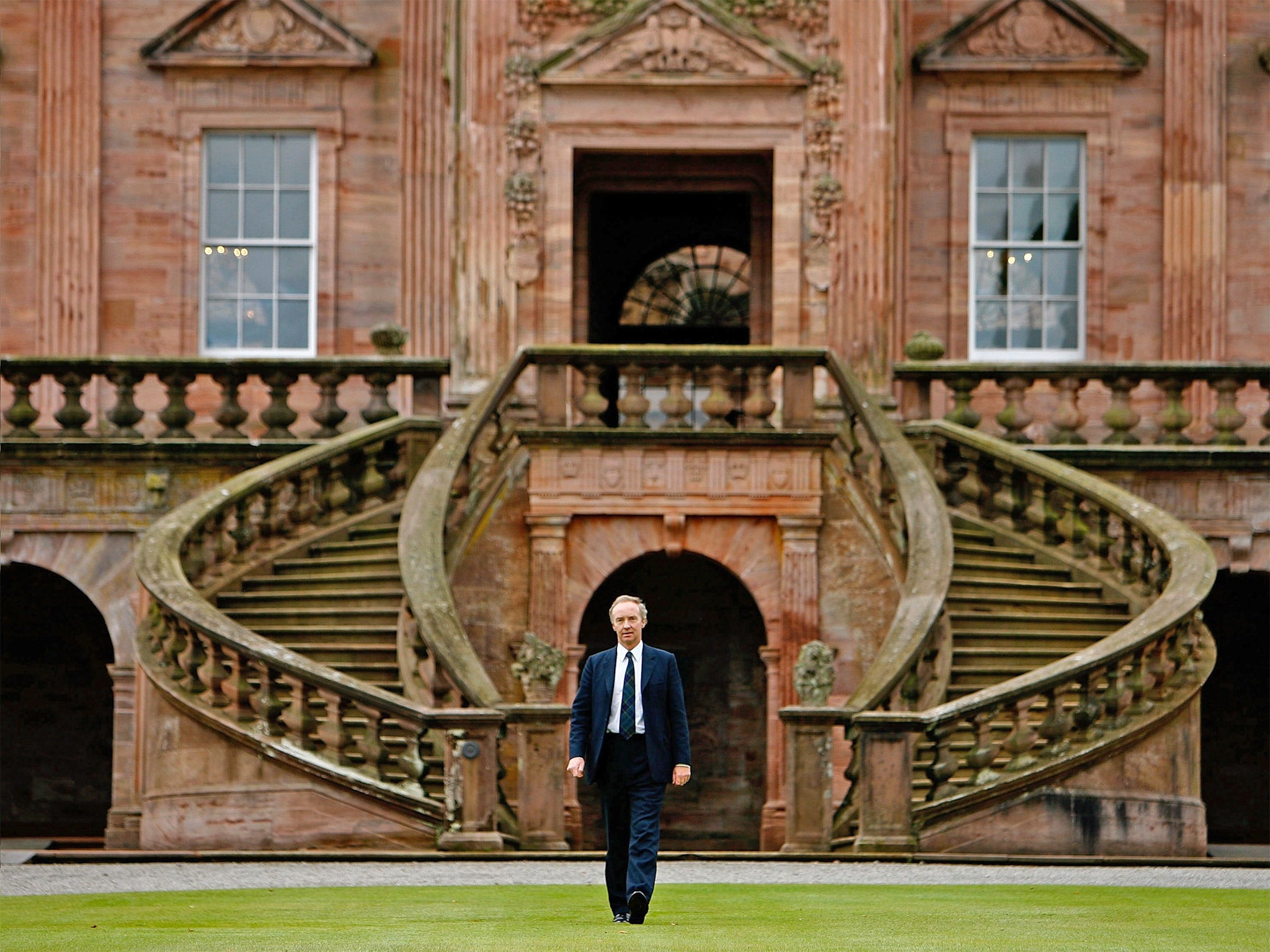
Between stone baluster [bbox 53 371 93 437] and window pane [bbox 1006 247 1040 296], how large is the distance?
941cm

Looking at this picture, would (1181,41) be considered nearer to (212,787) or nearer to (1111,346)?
(1111,346)

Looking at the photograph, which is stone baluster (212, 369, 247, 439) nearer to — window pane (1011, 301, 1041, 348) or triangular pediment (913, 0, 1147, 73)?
window pane (1011, 301, 1041, 348)

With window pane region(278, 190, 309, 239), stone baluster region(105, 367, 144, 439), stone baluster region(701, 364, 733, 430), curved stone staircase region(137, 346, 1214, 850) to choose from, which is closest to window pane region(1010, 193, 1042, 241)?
curved stone staircase region(137, 346, 1214, 850)

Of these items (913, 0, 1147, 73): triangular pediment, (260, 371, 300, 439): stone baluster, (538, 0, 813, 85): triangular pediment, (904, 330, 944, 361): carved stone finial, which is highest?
(913, 0, 1147, 73): triangular pediment

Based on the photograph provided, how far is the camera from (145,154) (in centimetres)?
2664

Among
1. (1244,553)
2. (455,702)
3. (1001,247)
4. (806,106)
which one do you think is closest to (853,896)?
(455,702)

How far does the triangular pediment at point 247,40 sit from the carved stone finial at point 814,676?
1079cm

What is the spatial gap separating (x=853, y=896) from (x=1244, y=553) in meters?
9.57

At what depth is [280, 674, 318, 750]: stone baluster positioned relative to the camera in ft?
59.8

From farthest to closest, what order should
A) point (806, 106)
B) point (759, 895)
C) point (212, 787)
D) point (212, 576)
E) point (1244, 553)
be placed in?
point (806, 106) < point (1244, 553) < point (212, 576) < point (212, 787) < point (759, 895)

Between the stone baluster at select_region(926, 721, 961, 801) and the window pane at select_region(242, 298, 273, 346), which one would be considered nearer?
the stone baluster at select_region(926, 721, 961, 801)

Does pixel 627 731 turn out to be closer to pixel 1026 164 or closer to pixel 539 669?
pixel 539 669

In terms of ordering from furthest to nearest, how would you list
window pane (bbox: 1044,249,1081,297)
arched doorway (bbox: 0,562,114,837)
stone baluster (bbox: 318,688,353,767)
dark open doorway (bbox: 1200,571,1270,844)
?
1. window pane (bbox: 1044,249,1081,297)
2. arched doorway (bbox: 0,562,114,837)
3. dark open doorway (bbox: 1200,571,1270,844)
4. stone baluster (bbox: 318,688,353,767)

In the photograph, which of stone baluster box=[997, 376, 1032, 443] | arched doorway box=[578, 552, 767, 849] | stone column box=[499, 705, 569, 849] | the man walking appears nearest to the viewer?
the man walking
